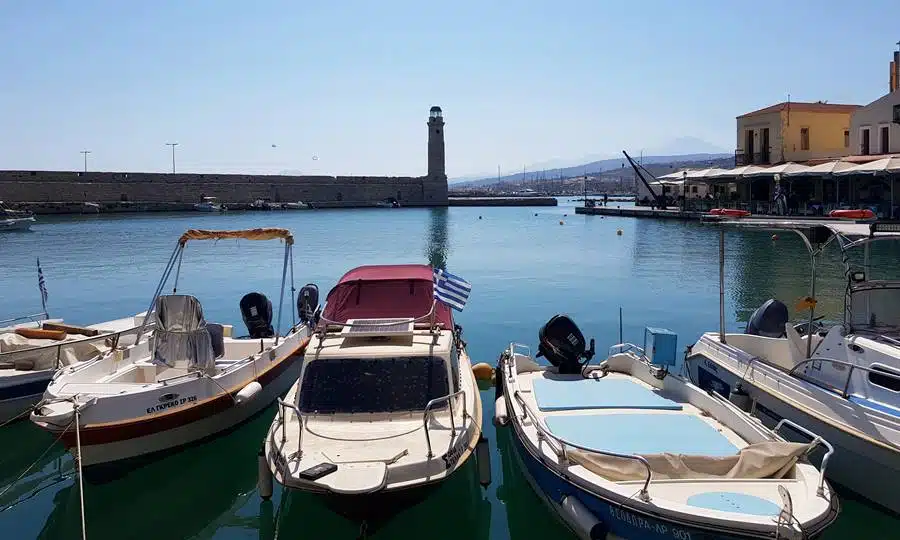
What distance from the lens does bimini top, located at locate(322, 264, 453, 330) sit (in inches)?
485

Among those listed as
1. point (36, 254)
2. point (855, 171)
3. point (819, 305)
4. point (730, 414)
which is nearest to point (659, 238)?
point (855, 171)

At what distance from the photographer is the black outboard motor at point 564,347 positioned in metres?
11.0

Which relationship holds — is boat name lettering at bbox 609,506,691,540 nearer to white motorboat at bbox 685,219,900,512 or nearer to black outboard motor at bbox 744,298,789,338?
white motorboat at bbox 685,219,900,512

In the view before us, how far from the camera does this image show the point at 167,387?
977cm

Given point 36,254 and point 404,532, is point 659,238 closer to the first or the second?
point 36,254

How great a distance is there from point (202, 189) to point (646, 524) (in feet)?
323

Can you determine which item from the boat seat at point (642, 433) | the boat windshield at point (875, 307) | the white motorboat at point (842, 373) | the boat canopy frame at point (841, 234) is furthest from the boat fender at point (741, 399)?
the boat windshield at point (875, 307)

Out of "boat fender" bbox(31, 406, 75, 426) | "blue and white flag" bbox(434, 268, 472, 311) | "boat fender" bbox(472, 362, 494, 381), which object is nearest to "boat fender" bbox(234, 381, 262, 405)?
"boat fender" bbox(31, 406, 75, 426)

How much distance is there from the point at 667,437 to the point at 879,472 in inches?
86.3

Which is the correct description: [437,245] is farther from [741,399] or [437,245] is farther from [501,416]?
[501,416]

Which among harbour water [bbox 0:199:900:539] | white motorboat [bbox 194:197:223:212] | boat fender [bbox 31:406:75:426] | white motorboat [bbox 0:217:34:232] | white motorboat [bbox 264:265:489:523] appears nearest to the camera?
white motorboat [bbox 264:265:489:523]

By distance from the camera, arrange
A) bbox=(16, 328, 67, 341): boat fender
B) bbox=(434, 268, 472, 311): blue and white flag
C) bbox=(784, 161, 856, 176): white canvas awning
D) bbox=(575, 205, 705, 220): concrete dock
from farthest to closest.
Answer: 1. bbox=(575, 205, 705, 220): concrete dock
2. bbox=(784, 161, 856, 176): white canvas awning
3. bbox=(16, 328, 67, 341): boat fender
4. bbox=(434, 268, 472, 311): blue and white flag

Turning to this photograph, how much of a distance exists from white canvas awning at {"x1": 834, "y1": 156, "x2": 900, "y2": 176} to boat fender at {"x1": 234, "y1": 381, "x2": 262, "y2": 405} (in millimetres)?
35975

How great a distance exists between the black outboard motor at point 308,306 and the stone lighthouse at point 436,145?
96.5 m
